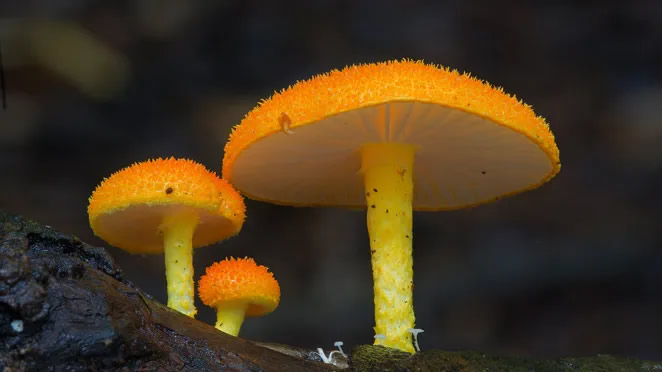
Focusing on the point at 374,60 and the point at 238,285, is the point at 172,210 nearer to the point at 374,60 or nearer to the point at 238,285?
the point at 238,285

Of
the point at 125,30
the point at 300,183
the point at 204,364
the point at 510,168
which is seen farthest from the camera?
the point at 125,30

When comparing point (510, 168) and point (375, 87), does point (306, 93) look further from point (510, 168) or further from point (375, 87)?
point (510, 168)

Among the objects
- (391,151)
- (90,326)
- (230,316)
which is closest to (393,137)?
(391,151)

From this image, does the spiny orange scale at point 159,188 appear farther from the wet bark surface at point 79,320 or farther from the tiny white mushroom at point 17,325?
the tiny white mushroom at point 17,325

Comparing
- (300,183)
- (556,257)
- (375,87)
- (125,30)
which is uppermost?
(125,30)

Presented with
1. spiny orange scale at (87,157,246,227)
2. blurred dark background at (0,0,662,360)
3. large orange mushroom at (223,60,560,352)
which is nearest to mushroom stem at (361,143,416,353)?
large orange mushroom at (223,60,560,352)

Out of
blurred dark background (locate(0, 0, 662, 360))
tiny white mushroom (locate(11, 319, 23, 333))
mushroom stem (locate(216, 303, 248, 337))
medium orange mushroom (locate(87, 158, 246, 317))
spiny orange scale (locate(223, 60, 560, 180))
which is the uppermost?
blurred dark background (locate(0, 0, 662, 360))

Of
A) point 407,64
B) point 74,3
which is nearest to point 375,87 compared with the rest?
point 407,64

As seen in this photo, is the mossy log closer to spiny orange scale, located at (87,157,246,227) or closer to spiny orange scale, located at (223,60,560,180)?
spiny orange scale, located at (87,157,246,227)
